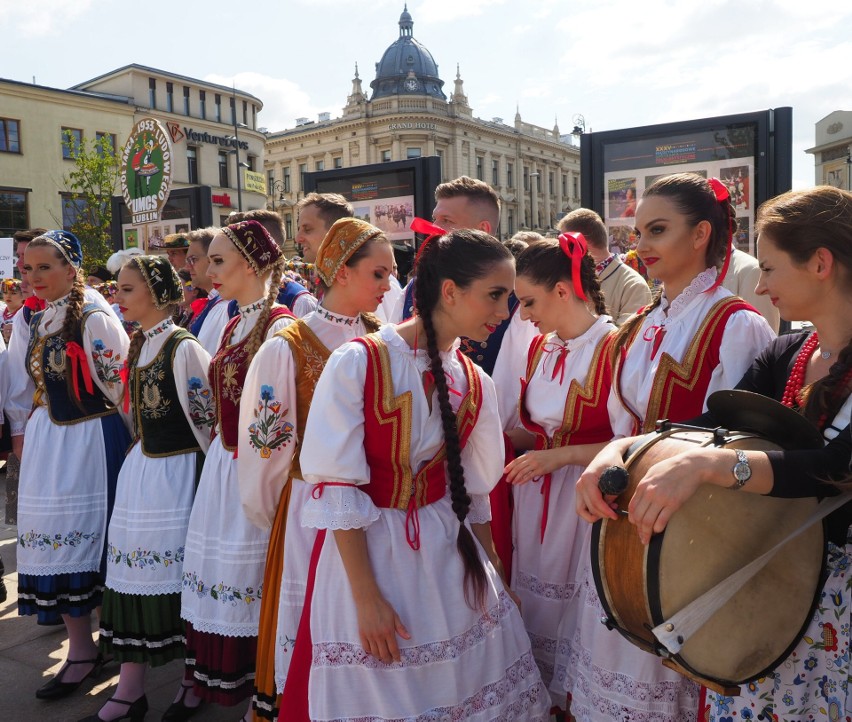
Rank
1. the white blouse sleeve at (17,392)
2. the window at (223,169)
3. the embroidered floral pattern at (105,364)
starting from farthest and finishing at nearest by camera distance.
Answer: the window at (223,169)
the white blouse sleeve at (17,392)
the embroidered floral pattern at (105,364)

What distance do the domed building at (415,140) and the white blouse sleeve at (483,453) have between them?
48.2 meters

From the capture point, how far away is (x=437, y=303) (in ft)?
7.45

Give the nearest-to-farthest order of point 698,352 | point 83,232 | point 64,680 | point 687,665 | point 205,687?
1. point 687,665
2. point 698,352
3. point 205,687
4. point 64,680
5. point 83,232

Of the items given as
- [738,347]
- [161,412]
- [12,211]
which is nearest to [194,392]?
[161,412]

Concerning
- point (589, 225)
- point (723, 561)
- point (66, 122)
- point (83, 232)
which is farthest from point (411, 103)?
point (723, 561)

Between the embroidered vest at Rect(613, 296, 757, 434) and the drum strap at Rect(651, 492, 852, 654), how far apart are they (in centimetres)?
59

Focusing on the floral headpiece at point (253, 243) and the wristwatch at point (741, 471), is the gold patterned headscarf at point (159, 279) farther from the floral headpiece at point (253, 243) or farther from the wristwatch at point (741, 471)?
the wristwatch at point (741, 471)

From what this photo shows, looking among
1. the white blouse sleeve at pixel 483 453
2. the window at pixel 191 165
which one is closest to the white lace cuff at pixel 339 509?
the white blouse sleeve at pixel 483 453

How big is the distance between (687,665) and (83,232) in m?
22.4

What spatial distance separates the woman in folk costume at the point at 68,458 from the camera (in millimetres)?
3785

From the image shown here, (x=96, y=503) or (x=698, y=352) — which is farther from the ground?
(x=698, y=352)

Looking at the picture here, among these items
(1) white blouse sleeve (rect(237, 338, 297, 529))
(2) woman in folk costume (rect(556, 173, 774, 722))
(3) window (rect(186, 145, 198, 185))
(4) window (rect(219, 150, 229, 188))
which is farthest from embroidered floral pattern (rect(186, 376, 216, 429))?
(4) window (rect(219, 150, 229, 188))

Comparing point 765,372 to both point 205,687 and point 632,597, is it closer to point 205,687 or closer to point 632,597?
point 632,597

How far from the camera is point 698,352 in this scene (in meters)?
2.40
